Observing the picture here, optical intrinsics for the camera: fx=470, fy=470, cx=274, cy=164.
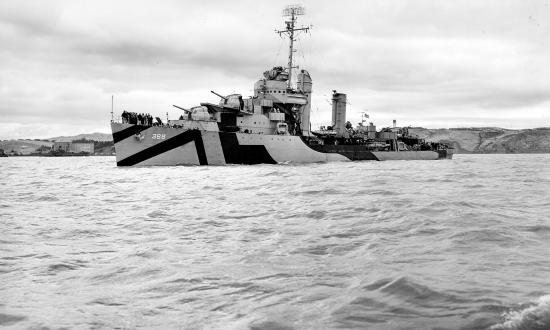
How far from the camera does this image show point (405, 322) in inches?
159

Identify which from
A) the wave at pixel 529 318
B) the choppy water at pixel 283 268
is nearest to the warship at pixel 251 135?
the choppy water at pixel 283 268

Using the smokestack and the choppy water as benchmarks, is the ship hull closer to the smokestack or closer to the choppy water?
the smokestack

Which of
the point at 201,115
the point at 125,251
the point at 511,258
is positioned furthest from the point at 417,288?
the point at 201,115

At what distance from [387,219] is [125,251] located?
5219 millimetres

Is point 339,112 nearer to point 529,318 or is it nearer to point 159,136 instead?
point 159,136

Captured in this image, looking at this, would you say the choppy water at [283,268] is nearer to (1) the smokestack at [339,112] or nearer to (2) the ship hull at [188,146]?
(2) the ship hull at [188,146]

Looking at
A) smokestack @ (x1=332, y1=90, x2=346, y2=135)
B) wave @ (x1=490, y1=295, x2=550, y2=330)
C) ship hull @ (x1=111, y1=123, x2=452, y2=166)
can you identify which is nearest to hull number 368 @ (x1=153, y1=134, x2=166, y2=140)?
ship hull @ (x1=111, y1=123, x2=452, y2=166)

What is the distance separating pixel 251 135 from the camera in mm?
41000

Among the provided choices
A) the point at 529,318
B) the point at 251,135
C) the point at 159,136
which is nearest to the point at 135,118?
the point at 159,136

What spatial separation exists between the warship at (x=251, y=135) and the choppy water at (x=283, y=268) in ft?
87.3

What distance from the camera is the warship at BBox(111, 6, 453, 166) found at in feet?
125

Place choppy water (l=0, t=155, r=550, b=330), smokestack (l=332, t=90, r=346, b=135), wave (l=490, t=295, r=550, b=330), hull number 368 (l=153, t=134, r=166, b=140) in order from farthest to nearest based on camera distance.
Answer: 1. smokestack (l=332, t=90, r=346, b=135)
2. hull number 368 (l=153, t=134, r=166, b=140)
3. choppy water (l=0, t=155, r=550, b=330)
4. wave (l=490, t=295, r=550, b=330)

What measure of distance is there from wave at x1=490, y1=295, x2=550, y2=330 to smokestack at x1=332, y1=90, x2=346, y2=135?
188 ft

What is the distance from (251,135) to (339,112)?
2357 centimetres
